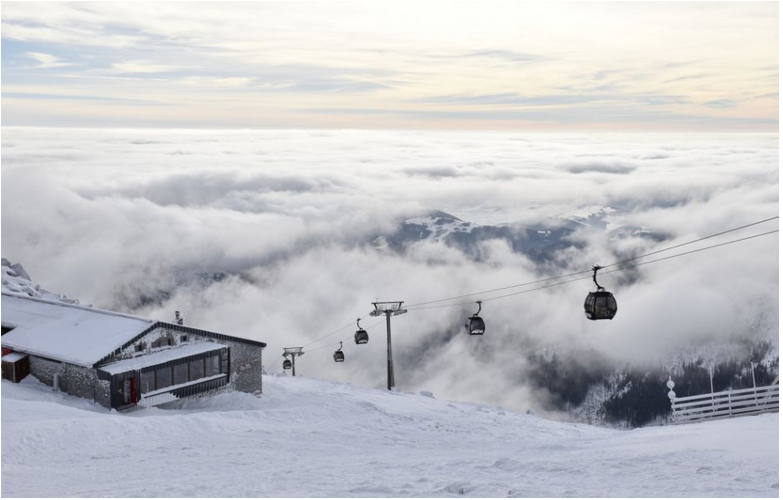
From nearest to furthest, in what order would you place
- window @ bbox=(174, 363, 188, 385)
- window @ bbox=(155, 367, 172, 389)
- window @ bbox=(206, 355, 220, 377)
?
window @ bbox=(155, 367, 172, 389) < window @ bbox=(174, 363, 188, 385) < window @ bbox=(206, 355, 220, 377)

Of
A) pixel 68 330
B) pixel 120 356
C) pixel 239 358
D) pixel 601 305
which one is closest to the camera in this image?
pixel 601 305

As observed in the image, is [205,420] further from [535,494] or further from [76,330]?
[76,330]

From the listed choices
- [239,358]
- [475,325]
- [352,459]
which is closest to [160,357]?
[239,358]

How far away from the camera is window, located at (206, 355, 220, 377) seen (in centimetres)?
3602

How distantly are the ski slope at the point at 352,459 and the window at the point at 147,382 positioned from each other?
845 centimetres

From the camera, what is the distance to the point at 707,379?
19738 cm

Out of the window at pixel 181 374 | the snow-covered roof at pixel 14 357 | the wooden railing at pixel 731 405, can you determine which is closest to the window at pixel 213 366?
the window at pixel 181 374

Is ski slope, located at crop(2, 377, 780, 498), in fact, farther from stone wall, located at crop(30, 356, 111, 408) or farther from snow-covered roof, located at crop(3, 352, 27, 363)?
snow-covered roof, located at crop(3, 352, 27, 363)

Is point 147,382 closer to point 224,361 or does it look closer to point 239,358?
point 224,361

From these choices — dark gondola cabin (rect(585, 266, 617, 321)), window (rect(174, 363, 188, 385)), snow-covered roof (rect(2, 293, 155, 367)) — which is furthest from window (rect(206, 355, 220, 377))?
dark gondola cabin (rect(585, 266, 617, 321))

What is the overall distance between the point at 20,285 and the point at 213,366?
27801 millimetres

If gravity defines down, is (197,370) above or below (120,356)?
below

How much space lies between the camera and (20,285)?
183ft

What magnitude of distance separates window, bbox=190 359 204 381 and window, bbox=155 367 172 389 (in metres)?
1.06
